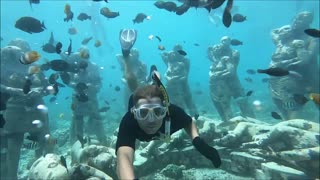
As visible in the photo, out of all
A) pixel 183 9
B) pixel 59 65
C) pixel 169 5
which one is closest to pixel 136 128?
pixel 183 9

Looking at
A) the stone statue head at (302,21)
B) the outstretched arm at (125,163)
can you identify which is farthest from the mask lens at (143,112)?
the stone statue head at (302,21)

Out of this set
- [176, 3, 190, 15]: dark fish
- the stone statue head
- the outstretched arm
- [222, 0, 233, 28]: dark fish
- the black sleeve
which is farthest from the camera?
the stone statue head

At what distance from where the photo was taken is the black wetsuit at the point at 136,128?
17.5 ft

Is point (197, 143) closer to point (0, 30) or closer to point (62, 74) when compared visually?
point (62, 74)

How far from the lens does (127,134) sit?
5410mm

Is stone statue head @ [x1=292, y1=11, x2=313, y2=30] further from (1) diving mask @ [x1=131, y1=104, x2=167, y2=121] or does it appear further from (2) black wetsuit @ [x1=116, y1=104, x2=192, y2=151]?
(1) diving mask @ [x1=131, y1=104, x2=167, y2=121]

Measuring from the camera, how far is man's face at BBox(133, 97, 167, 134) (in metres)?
5.11

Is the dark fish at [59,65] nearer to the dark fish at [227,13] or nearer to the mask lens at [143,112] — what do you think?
the dark fish at [227,13]

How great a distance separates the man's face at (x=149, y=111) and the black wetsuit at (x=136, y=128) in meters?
0.31

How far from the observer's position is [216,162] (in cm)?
481

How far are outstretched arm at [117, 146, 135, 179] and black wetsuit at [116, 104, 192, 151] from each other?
5.5 inches

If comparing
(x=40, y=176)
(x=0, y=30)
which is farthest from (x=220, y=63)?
(x=0, y=30)

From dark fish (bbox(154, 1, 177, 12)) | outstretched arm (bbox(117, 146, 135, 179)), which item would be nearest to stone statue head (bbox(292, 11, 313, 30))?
dark fish (bbox(154, 1, 177, 12))

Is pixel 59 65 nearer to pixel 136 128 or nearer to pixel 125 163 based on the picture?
pixel 136 128
